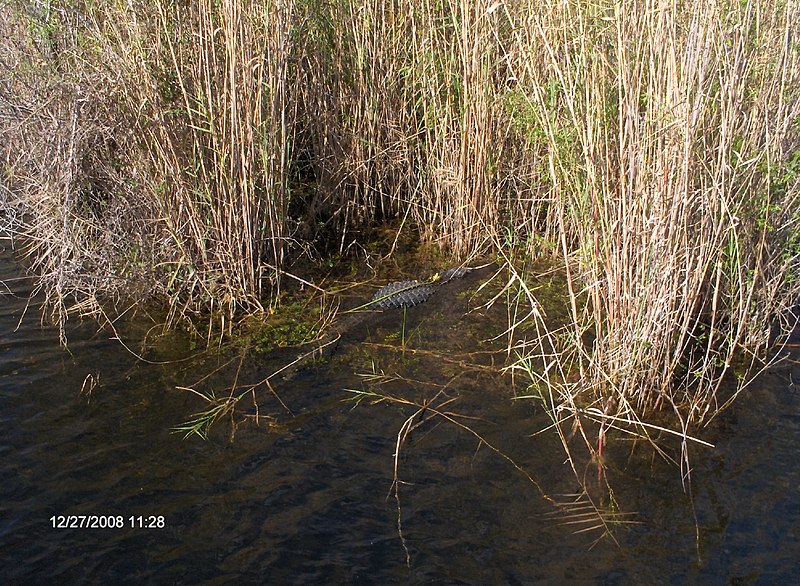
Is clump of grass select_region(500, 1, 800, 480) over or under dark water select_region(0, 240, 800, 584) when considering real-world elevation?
over

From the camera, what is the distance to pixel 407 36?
237 inches

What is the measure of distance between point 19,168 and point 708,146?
4.29m

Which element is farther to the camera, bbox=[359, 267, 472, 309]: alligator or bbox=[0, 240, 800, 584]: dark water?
bbox=[359, 267, 472, 309]: alligator

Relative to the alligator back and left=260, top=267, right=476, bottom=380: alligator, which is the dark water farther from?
the alligator back

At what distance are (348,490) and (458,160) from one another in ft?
9.59

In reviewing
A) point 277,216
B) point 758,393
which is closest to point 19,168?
point 277,216

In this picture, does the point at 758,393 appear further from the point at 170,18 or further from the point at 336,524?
the point at 170,18

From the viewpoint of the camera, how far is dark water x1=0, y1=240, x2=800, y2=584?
10.3 feet

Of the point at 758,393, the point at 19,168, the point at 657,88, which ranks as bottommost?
the point at 758,393
